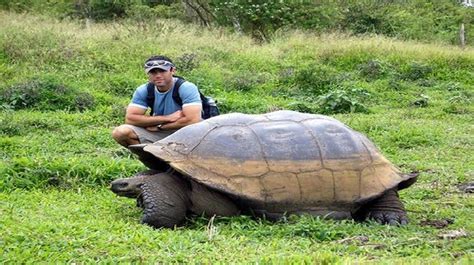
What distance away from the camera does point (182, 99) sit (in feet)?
20.1

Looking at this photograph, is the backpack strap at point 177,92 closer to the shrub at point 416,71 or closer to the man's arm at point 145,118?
the man's arm at point 145,118

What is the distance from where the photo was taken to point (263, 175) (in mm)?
4746

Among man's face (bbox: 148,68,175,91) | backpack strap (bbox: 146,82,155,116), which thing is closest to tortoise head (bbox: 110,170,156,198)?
man's face (bbox: 148,68,175,91)

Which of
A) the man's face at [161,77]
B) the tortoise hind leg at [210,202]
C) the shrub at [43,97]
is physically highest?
the man's face at [161,77]

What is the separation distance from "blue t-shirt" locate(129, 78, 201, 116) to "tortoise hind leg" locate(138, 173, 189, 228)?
1351 mm

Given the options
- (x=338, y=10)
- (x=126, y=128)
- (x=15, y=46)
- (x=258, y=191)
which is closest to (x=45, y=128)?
(x=126, y=128)

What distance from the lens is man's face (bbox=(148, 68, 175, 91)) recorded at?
234 inches

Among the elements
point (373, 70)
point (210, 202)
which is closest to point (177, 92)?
point (210, 202)

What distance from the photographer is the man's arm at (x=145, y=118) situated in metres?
6.07

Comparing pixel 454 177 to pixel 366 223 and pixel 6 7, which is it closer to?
pixel 366 223

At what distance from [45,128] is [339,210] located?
5087 millimetres

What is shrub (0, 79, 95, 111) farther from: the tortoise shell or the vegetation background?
the tortoise shell

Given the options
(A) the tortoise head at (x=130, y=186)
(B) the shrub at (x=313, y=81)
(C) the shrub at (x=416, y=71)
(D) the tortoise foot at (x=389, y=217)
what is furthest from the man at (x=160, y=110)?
(C) the shrub at (x=416, y=71)

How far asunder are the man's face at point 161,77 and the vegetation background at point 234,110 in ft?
2.64
